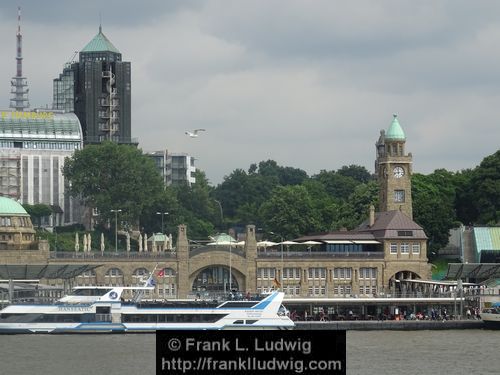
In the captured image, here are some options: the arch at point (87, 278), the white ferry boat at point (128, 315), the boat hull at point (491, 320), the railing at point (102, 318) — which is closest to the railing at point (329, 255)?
the arch at point (87, 278)

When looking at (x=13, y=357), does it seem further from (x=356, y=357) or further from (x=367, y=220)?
(x=367, y=220)

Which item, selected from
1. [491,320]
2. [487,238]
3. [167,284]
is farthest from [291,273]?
[491,320]

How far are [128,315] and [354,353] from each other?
27.5m

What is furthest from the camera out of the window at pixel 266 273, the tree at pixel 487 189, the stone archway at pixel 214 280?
the tree at pixel 487 189

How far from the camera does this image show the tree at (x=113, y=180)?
183m

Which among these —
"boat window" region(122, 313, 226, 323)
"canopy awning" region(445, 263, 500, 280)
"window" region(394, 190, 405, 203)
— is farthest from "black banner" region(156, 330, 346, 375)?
"window" region(394, 190, 405, 203)

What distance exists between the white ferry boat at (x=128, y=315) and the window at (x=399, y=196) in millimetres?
46949

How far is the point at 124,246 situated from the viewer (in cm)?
18225

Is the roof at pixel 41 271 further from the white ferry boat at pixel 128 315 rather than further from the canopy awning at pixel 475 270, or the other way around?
the canopy awning at pixel 475 270

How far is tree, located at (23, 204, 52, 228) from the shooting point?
19338 cm

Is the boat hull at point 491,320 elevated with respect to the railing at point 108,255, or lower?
lower

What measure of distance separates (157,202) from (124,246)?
10.3 meters

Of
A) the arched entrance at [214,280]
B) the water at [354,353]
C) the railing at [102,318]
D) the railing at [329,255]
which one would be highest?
the railing at [329,255]

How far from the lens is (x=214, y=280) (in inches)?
5768
